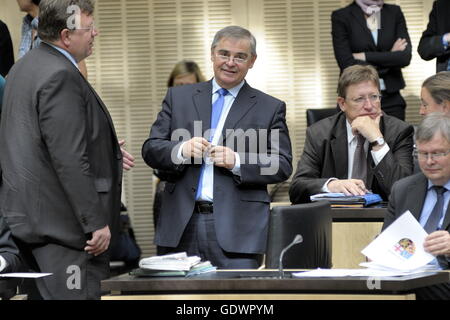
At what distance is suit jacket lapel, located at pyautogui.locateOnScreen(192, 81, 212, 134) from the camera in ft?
16.6

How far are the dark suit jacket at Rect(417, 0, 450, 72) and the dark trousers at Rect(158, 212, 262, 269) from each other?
3.25m

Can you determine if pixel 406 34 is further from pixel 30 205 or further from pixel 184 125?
pixel 30 205

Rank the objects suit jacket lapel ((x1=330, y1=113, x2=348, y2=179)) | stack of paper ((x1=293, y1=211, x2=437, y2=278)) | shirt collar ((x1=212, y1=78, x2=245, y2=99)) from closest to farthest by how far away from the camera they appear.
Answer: stack of paper ((x1=293, y1=211, x2=437, y2=278)), shirt collar ((x1=212, y1=78, x2=245, y2=99)), suit jacket lapel ((x1=330, y1=113, x2=348, y2=179))

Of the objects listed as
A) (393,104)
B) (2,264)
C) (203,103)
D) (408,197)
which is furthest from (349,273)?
(393,104)

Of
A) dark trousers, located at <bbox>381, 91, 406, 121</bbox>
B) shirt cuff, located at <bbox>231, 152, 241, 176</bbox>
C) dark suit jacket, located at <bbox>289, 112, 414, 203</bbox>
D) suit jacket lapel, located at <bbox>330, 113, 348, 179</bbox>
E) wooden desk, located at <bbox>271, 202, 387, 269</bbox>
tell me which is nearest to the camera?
shirt cuff, located at <bbox>231, 152, 241, 176</bbox>

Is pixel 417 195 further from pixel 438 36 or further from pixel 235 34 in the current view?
pixel 438 36

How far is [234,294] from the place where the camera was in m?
3.64

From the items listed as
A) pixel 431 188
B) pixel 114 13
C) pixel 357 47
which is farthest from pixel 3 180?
pixel 114 13

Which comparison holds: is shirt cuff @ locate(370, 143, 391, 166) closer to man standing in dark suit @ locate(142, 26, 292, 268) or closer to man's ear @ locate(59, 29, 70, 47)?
man standing in dark suit @ locate(142, 26, 292, 268)

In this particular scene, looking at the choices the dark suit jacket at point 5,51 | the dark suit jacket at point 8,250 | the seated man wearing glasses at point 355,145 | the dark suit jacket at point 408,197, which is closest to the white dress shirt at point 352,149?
the seated man wearing glasses at point 355,145

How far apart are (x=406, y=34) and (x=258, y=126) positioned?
330cm

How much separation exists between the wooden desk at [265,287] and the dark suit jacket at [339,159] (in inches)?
80.5

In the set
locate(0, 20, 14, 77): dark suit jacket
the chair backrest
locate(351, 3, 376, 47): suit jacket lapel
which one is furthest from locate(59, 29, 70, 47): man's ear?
locate(351, 3, 376, 47): suit jacket lapel

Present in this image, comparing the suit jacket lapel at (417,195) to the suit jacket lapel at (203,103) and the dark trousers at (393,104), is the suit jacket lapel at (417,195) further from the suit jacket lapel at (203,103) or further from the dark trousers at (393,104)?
the dark trousers at (393,104)
